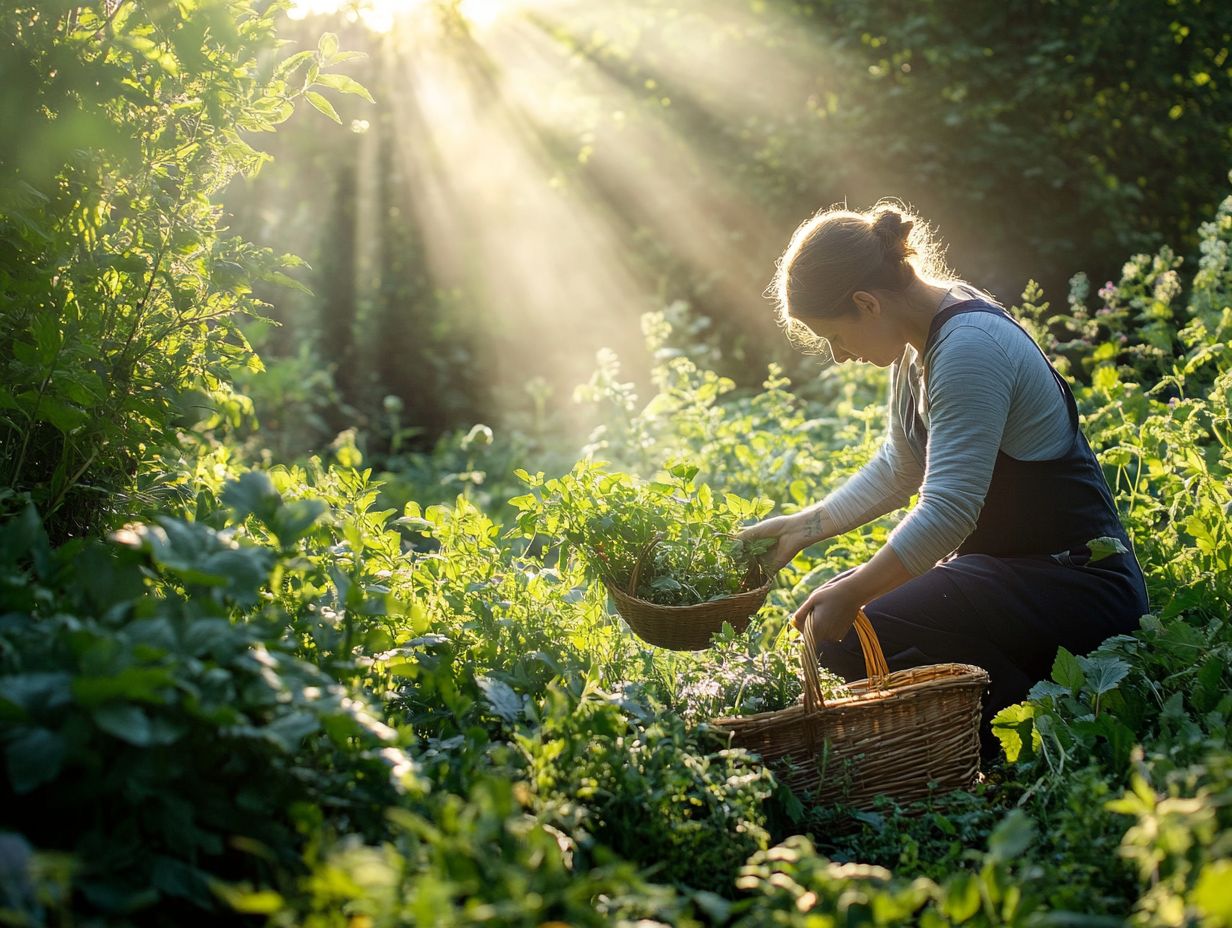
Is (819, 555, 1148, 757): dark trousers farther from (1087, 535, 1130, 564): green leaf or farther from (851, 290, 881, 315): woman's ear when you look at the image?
(851, 290, 881, 315): woman's ear

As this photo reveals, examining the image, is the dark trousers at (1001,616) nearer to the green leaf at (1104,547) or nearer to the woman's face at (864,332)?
the green leaf at (1104,547)

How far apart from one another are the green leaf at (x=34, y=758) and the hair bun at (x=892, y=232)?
2.05m

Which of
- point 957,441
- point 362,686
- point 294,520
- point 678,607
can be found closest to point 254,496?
point 294,520

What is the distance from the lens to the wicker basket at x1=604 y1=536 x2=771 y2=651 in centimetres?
229

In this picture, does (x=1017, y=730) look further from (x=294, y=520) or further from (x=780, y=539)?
(x=294, y=520)

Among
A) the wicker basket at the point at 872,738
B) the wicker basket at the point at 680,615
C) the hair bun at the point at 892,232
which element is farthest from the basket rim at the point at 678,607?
the hair bun at the point at 892,232

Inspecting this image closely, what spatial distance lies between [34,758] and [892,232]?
2121 mm

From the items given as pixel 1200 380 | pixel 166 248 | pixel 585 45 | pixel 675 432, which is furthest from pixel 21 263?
pixel 585 45

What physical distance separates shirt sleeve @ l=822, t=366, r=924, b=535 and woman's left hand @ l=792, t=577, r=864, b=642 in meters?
0.61

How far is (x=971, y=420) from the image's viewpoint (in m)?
2.38

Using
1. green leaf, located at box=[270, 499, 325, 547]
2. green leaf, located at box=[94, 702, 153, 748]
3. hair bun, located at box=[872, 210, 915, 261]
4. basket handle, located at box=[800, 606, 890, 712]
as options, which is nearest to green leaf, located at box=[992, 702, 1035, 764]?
basket handle, located at box=[800, 606, 890, 712]

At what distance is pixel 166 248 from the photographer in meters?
2.07

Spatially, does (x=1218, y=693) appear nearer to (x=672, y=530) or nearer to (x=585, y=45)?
(x=672, y=530)

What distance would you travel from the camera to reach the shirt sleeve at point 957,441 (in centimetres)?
231
